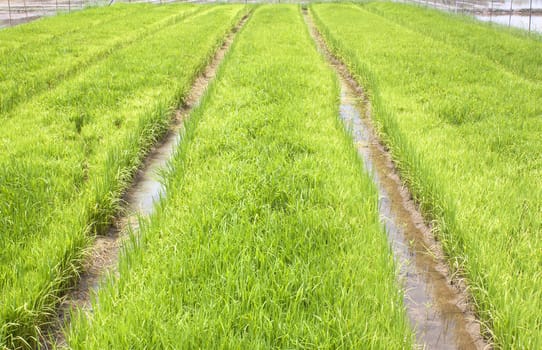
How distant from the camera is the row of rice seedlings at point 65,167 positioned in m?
2.53

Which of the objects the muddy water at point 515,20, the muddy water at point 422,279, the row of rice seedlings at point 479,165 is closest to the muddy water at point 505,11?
the muddy water at point 515,20

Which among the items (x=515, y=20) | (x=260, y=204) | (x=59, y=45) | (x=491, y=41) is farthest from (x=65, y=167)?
(x=515, y=20)

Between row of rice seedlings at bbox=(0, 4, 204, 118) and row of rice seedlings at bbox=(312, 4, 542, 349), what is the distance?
180 inches

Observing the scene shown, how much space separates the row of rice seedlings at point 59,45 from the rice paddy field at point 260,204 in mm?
91

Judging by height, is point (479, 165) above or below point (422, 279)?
above

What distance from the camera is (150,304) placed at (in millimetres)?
2219

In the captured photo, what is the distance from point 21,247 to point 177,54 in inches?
268

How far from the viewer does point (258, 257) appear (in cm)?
265

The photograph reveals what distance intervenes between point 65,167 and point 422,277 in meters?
2.81

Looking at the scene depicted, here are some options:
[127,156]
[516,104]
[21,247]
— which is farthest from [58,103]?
[516,104]

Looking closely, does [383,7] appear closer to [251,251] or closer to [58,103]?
[58,103]

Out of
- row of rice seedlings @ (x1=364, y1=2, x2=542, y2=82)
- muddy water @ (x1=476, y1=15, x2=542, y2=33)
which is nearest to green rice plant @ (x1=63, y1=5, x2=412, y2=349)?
row of rice seedlings @ (x1=364, y1=2, x2=542, y2=82)

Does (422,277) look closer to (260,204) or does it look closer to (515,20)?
(260,204)

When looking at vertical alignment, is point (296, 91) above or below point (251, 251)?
above
